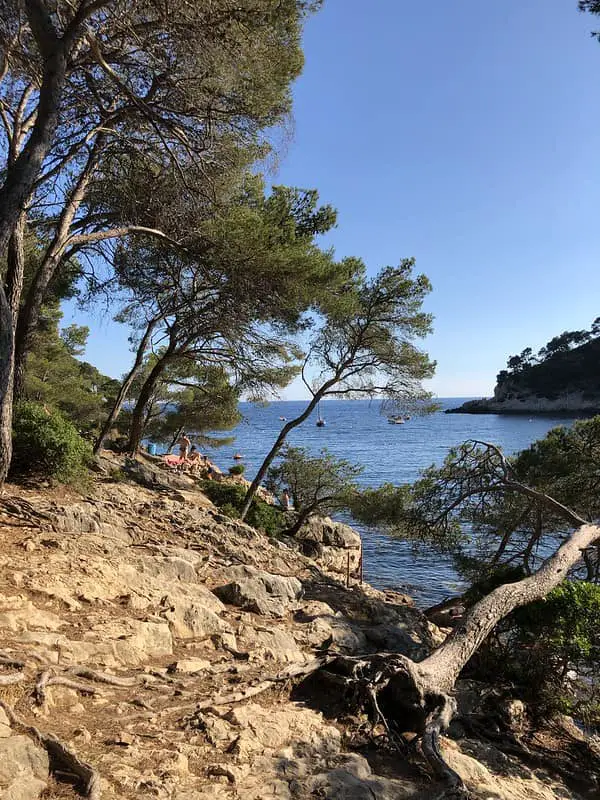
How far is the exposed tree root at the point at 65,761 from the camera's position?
7.28ft

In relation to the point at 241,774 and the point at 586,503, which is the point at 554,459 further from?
the point at 241,774

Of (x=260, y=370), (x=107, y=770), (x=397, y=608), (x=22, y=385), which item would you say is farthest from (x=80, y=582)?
(x=260, y=370)

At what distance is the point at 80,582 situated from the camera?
4.39 metres

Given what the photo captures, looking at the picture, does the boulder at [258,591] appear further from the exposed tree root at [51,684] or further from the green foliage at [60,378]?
the green foliage at [60,378]

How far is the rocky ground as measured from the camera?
8.38 ft

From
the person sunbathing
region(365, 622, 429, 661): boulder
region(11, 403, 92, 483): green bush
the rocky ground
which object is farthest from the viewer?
the person sunbathing

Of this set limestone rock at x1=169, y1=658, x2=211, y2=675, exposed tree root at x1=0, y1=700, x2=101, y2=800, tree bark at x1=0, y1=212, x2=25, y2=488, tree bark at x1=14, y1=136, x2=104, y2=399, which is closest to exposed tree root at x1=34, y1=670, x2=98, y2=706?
exposed tree root at x1=0, y1=700, x2=101, y2=800

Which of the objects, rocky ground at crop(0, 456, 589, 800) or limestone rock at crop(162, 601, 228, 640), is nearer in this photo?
rocky ground at crop(0, 456, 589, 800)

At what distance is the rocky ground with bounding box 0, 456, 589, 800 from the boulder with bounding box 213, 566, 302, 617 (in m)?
0.03

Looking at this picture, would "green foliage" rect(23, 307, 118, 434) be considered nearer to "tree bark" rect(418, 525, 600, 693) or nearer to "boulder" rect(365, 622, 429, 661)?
"boulder" rect(365, 622, 429, 661)

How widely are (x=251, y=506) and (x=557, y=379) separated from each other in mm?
89393

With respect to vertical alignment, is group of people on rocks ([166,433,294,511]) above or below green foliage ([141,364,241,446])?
below

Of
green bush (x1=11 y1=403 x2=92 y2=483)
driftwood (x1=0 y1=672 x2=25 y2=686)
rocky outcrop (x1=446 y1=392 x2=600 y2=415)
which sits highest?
rocky outcrop (x1=446 y1=392 x2=600 y2=415)

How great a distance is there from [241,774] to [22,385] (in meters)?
6.63
